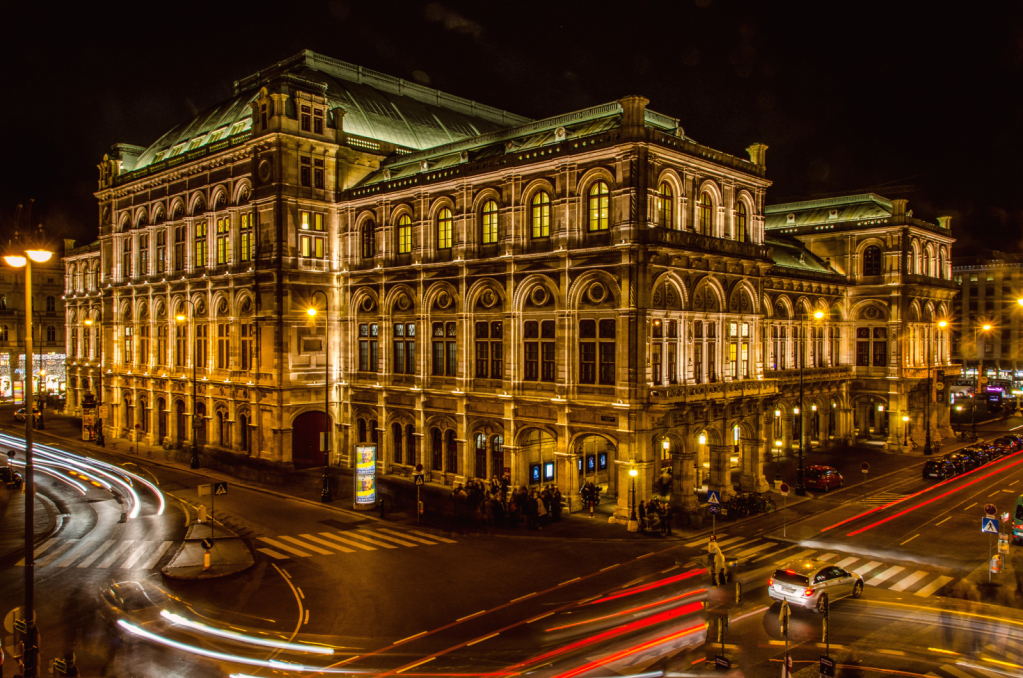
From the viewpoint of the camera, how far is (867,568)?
26.5 m

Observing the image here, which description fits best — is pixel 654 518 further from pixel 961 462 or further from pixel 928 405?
pixel 928 405

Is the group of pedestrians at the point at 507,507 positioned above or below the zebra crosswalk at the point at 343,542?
above

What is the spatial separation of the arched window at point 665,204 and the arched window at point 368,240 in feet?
67.1

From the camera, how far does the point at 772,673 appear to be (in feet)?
55.9

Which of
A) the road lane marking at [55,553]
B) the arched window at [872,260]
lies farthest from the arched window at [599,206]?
the arched window at [872,260]

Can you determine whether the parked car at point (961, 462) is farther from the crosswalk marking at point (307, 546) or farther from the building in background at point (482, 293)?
the crosswalk marking at point (307, 546)

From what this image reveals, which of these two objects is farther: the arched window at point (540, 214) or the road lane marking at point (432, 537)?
the arched window at point (540, 214)

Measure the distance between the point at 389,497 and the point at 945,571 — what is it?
2460cm

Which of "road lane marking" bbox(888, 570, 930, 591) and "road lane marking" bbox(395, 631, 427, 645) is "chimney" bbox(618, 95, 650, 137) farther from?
"road lane marking" bbox(395, 631, 427, 645)

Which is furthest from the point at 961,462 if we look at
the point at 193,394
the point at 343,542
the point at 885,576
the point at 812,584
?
the point at 193,394

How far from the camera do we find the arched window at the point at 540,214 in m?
37.4

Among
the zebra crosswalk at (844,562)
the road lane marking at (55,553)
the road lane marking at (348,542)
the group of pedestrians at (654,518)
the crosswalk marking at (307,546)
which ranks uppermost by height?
the group of pedestrians at (654,518)

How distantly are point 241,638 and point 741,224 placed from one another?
3236 cm

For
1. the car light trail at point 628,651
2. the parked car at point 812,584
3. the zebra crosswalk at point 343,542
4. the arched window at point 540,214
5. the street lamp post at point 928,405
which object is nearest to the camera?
the car light trail at point 628,651
